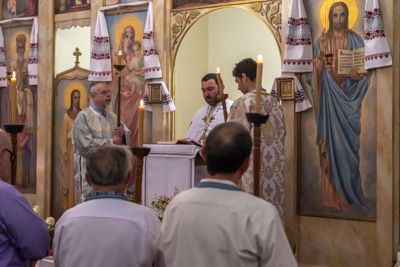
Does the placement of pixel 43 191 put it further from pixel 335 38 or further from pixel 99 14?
pixel 335 38

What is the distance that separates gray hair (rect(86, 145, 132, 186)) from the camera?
291 centimetres

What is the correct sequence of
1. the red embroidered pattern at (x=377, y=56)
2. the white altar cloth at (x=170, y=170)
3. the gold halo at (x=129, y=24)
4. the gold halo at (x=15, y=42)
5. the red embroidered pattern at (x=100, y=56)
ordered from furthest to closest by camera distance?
the gold halo at (x=15, y=42) < the red embroidered pattern at (x=100, y=56) < the gold halo at (x=129, y=24) < the red embroidered pattern at (x=377, y=56) < the white altar cloth at (x=170, y=170)

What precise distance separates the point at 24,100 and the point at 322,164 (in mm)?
5414

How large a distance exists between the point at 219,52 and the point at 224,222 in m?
8.26

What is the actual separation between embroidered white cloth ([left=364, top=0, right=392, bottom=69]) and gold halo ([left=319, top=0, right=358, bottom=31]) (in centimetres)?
23

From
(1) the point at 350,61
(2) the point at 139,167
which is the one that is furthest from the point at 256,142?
(1) the point at 350,61

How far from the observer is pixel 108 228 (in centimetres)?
280

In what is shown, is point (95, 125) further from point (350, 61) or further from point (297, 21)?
point (350, 61)

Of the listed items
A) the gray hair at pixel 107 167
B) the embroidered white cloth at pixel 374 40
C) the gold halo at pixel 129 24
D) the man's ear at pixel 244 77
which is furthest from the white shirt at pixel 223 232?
the gold halo at pixel 129 24

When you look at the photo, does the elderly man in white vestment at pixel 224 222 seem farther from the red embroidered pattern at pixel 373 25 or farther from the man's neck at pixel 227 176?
the red embroidered pattern at pixel 373 25

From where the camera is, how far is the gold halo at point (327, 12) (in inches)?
280

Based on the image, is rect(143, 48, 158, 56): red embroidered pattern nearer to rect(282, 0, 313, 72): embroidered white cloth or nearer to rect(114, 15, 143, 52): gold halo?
rect(114, 15, 143, 52): gold halo

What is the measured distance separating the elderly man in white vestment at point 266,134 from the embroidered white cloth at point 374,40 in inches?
51.1

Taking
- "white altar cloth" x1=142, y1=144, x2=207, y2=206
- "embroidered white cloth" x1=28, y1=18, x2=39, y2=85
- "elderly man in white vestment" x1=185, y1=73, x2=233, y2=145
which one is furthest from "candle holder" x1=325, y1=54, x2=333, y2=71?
"embroidered white cloth" x1=28, y1=18, x2=39, y2=85
